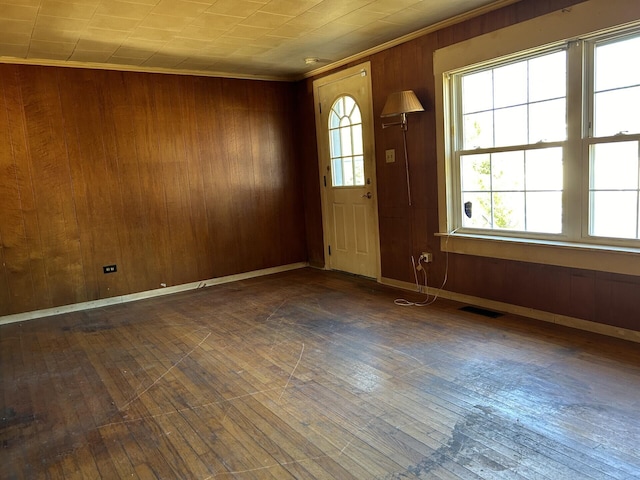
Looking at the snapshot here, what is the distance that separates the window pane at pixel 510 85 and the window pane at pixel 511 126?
0.20 feet

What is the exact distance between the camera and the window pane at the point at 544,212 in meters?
3.35

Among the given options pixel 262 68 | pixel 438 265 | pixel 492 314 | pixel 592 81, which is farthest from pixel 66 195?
pixel 592 81

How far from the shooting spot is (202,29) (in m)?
3.71

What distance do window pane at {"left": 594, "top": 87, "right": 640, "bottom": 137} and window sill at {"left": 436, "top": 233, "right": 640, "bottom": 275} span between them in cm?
79

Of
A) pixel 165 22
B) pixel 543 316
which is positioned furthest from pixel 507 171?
pixel 165 22

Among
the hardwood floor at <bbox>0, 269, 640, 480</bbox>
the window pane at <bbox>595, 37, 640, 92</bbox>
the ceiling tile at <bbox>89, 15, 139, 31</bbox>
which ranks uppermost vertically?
the ceiling tile at <bbox>89, 15, 139, 31</bbox>

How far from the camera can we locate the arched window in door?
505 centimetres

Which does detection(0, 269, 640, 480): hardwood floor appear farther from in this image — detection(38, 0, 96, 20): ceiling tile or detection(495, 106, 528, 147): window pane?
detection(38, 0, 96, 20): ceiling tile

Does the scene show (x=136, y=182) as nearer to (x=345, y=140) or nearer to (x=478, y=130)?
(x=345, y=140)

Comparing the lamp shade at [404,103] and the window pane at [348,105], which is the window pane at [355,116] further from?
the lamp shade at [404,103]

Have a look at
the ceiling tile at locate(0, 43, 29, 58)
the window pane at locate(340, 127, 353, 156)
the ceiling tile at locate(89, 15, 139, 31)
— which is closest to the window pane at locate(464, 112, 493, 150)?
the window pane at locate(340, 127, 353, 156)

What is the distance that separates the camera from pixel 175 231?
5.16 metres

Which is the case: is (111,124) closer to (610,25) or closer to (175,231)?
(175,231)

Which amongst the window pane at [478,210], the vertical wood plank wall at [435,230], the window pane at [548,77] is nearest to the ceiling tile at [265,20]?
the vertical wood plank wall at [435,230]
